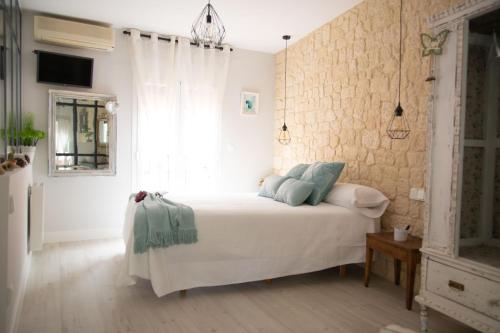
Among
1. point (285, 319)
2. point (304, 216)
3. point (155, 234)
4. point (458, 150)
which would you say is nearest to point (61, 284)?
point (155, 234)

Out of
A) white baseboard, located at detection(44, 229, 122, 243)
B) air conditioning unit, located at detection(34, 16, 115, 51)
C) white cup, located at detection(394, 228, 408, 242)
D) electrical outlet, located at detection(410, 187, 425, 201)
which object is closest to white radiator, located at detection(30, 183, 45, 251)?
white baseboard, located at detection(44, 229, 122, 243)

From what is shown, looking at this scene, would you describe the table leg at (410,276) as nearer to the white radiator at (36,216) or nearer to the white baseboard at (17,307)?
the white baseboard at (17,307)

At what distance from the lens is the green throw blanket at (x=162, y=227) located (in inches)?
102

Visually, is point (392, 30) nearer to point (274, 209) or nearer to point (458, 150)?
point (458, 150)

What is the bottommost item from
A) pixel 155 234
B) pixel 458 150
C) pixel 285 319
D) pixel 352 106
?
pixel 285 319

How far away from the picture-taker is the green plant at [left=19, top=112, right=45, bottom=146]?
3510 millimetres

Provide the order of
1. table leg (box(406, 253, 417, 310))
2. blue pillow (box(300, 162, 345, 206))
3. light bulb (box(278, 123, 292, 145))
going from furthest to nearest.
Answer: light bulb (box(278, 123, 292, 145)), blue pillow (box(300, 162, 345, 206)), table leg (box(406, 253, 417, 310))

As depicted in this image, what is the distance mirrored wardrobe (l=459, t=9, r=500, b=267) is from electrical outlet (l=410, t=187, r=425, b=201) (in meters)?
0.79

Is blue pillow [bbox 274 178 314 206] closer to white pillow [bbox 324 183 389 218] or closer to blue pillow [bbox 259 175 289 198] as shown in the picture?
blue pillow [bbox 259 175 289 198]

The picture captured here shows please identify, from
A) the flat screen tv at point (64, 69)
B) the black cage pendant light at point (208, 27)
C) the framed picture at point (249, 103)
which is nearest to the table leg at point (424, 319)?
the black cage pendant light at point (208, 27)

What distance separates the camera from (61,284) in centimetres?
293

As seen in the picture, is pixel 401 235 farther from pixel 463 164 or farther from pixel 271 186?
pixel 271 186

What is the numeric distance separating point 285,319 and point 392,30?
8.58 feet

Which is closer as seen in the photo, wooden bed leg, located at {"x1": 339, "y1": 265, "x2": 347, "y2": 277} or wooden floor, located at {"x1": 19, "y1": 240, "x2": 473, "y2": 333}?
wooden floor, located at {"x1": 19, "y1": 240, "x2": 473, "y2": 333}
